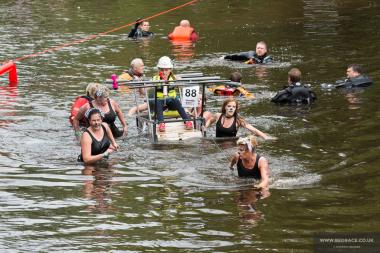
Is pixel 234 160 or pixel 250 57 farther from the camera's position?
pixel 250 57

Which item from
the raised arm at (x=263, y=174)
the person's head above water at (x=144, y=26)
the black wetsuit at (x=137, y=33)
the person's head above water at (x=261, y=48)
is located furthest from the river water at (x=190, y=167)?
the person's head above water at (x=144, y=26)

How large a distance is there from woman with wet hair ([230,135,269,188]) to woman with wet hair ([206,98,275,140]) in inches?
98.4

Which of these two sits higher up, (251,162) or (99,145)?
(99,145)

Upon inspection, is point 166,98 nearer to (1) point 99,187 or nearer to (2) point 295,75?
(1) point 99,187

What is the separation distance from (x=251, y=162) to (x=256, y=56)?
12.6 meters

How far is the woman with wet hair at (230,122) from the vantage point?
16.7 m

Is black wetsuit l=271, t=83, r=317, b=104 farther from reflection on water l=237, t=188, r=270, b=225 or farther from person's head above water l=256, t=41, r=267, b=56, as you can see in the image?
reflection on water l=237, t=188, r=270, b=225

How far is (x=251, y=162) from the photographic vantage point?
1388 centimetres

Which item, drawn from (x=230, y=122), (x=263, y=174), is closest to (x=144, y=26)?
(x=230, y=122)

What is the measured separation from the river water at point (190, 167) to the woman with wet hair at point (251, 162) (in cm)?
20

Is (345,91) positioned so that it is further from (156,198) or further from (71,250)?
(71,250)

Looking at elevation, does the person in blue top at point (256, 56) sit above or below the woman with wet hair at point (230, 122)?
above

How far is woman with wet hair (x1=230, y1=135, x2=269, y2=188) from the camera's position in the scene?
1348 centimetres

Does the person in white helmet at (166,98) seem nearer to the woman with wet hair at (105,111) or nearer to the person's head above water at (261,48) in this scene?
the woman with wet hair at (105,111)
